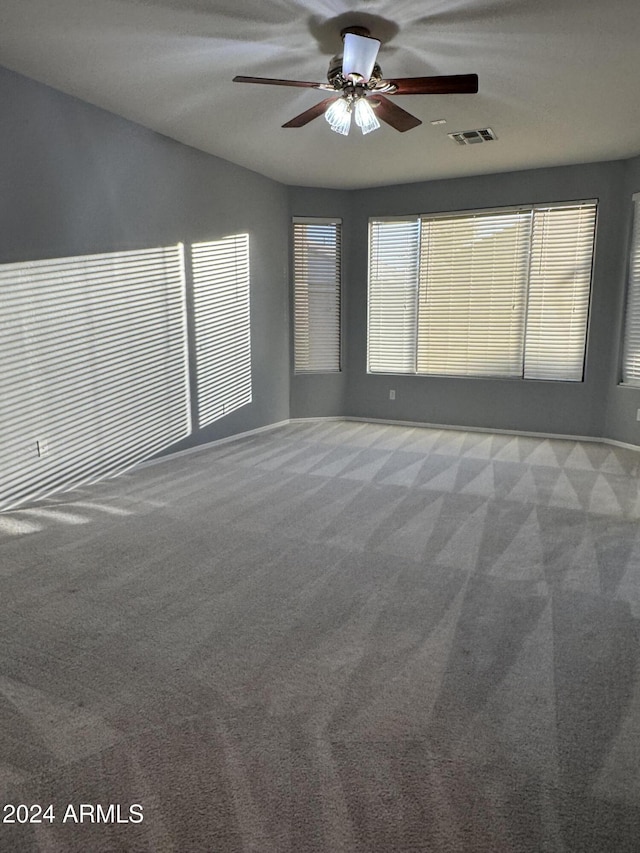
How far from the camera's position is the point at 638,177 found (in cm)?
489

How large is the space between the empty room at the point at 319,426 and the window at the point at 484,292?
0.10 feet

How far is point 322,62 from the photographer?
3061 millimetres

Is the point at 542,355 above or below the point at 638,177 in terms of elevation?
below

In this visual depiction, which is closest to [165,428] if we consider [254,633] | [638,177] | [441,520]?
[441,520]

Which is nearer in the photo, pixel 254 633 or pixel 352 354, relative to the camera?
pixel 254 633

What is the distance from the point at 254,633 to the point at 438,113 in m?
3.54

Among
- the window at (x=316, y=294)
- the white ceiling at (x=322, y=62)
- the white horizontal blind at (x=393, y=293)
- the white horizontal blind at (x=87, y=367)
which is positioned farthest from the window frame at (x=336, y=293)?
the white horizontal blind at (x=87, y=367)

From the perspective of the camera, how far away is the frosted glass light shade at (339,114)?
2.89m

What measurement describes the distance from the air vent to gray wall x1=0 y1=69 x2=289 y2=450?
2.11 meters

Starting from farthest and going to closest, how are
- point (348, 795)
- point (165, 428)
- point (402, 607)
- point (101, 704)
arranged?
point (165, 428) → point (402, 607) → point (101, 704) → point (348, 795)

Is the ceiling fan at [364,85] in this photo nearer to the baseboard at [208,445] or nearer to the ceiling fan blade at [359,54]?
the ceiling fan blade at [359,54]

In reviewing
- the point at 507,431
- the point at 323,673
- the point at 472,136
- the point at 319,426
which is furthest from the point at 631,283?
the point at 323,673

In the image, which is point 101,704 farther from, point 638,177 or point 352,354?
point 638,177

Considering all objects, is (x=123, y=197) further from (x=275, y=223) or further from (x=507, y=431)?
(x=507, y=431)
